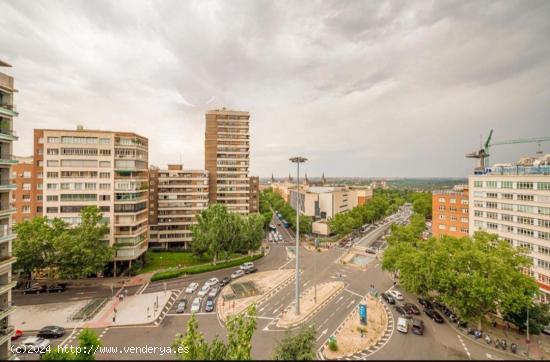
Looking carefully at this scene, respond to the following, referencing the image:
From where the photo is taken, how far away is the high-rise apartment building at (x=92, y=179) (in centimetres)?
4338

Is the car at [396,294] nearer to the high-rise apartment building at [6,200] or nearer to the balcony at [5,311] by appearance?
the high-rise apartment building at [6,200]

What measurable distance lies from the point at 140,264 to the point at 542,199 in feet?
224

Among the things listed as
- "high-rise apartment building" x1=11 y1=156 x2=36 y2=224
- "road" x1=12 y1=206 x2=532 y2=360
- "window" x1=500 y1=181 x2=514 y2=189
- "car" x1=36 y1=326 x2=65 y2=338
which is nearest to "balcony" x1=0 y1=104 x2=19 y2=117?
"road" x1=12 y1=206 x2=532 y2=360

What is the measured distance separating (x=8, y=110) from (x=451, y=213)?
73.9 meters

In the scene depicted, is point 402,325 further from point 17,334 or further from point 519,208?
point 17,334

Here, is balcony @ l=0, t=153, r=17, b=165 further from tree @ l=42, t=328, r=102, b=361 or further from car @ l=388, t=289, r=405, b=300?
car @ l=388, t=289, r=405, b=300

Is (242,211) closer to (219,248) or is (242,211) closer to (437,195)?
(219,248)

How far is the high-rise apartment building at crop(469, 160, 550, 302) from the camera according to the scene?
121ft

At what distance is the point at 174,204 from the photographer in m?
64.8

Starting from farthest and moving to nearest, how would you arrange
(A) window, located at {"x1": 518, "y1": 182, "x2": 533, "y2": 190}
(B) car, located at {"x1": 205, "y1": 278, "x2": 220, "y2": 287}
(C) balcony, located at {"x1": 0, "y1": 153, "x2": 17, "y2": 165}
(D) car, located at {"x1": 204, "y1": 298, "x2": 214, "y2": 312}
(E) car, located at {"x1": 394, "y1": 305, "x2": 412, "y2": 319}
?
(B) car, located at {"x1": 205, "y1": 278, "x2": 220, "y2": 287}
(A) window, located at {"x1": 518, "y1": 182, "x2": 533, "y2": 190}
(D) car, located at {"x1": 204, "y1": 298, "x2": 214, "y2": 312}
(E) car, located at {"x1": 394, "y1": 305, "x2": 412, "y2": 319}
(C) balcony, located at {"x1": 0, "y1": 153, "x2": 17, "y2": 165}

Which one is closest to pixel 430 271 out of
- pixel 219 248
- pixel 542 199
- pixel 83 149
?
pixel 542 199

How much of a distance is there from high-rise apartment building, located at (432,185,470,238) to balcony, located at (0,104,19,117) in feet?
235

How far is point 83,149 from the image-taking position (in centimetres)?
4438

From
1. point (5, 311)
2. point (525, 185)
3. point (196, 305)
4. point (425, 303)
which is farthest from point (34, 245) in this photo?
point (525, 185)
